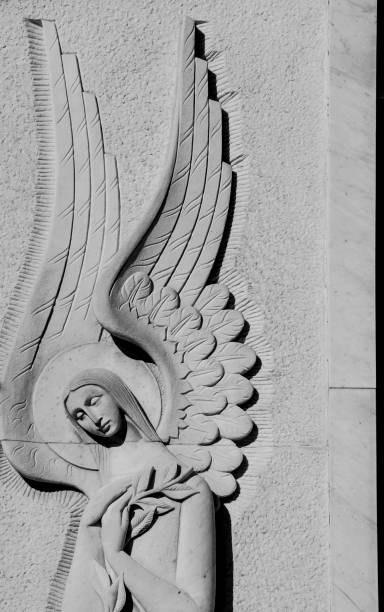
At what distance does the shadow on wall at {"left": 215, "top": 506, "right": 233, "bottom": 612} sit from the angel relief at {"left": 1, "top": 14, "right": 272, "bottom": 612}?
0.31 feet

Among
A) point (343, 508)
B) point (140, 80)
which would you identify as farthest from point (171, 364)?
point (140, 80)

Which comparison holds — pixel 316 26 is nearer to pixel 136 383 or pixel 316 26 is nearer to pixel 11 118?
pixel 11 118

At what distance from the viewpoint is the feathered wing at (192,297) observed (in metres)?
3.75

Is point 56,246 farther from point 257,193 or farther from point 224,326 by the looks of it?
point 257,193

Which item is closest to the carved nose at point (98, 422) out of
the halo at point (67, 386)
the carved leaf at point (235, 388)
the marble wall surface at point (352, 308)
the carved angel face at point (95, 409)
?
the carved angel face at point (95, 409)

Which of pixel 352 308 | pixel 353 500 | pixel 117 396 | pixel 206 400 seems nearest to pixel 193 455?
pixel 206 400

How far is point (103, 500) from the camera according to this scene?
3639 millimetres

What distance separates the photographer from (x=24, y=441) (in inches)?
146

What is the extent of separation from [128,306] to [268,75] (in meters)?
1.02

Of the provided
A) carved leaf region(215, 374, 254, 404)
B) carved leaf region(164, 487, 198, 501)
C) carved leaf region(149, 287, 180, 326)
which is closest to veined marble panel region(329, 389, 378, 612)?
carved leaf region(215, 374, 254, 404)

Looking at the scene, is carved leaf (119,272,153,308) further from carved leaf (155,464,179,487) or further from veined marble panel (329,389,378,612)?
veined marble panel (329,389,378,612)

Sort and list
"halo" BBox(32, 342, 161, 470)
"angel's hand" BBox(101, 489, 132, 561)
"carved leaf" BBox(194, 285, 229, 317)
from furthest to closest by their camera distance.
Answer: "carved leaf" BBox(194, 285, 229, 317) < "halo" BBox(32, 342, 161, 470) < "angel's hand" BBox(101, 489, 132, 561)

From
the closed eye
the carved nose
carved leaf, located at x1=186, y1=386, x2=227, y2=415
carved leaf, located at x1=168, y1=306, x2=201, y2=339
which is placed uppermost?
carved leaf, located at x1=168, y1=306, x2=201, y2=339

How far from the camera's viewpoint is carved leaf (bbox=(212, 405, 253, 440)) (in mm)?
3760
